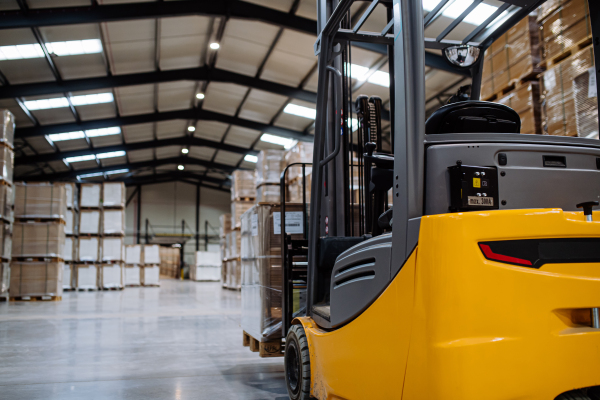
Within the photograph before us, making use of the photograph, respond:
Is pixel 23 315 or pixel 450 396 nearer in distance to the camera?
pixel 450 396

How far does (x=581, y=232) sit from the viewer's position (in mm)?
1337

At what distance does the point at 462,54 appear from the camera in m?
2.04

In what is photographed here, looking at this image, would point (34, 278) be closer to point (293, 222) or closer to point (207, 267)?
point (293, 222)

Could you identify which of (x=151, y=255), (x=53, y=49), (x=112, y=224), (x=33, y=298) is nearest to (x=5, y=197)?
(x=33, y=298)

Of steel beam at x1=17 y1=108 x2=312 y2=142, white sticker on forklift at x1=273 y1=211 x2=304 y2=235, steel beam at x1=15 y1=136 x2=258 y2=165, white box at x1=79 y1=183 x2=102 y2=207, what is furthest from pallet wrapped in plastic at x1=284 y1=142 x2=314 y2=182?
steel beam at x1=15 y1=136 x2=258 y2=165

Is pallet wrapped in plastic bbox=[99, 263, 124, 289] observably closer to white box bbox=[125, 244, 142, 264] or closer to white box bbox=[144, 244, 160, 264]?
white box bbox=[125, 244, 142, 264]

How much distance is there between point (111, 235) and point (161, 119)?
3.65 m

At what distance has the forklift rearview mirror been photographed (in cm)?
204

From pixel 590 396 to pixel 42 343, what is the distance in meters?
4.59

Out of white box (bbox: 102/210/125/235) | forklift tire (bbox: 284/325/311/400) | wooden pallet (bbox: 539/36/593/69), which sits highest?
wooden pallet (bbox: 539/36/593/69)

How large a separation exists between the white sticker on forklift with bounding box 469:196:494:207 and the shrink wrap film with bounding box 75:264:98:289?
1379 centimetres

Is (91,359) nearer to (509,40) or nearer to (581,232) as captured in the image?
(581,232)

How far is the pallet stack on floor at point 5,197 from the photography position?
8641 millimetres

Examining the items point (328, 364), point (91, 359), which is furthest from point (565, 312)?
point (91, 359)
